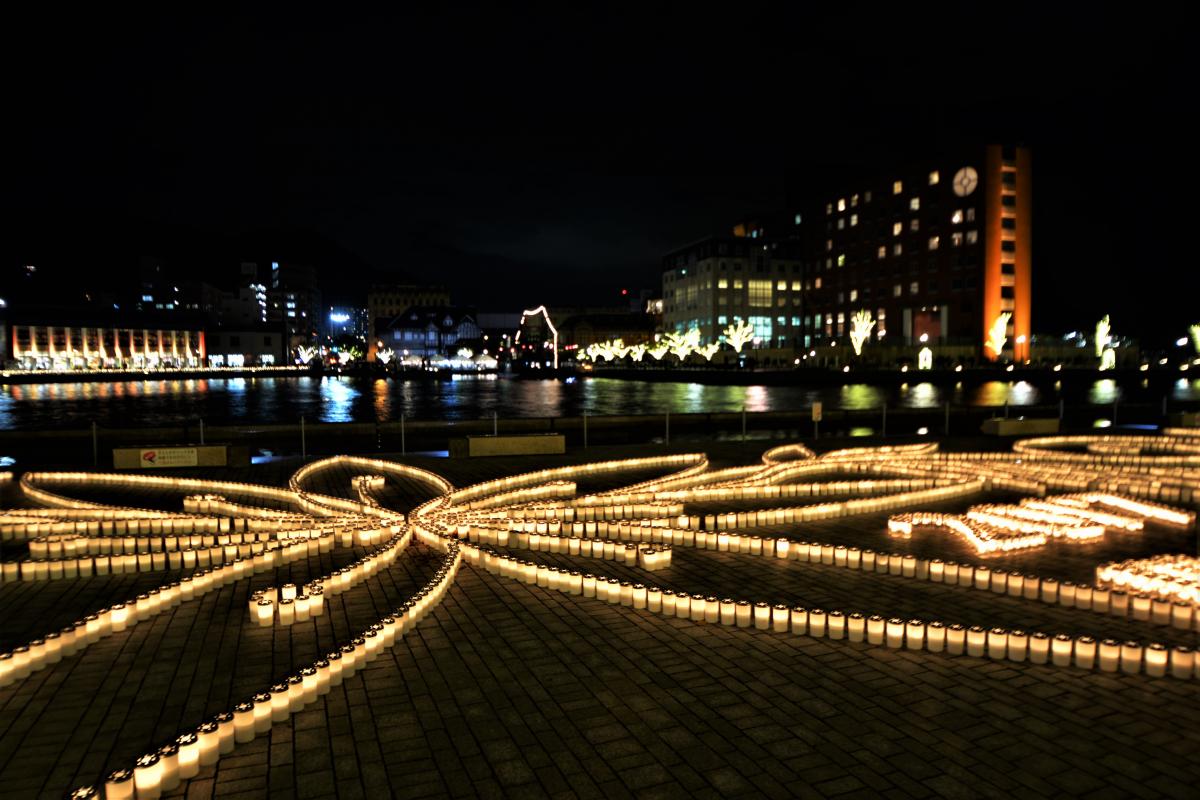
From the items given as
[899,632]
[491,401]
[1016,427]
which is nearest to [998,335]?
[491,401]

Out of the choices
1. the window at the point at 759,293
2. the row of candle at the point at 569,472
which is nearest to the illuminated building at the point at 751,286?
the window at the point at 759,293

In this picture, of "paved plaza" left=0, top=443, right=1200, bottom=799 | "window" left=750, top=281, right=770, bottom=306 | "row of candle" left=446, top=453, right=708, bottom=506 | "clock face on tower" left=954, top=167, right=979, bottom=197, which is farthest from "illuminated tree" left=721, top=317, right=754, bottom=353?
"paved plaza" left=0, top=443, right=1200, bottom=799

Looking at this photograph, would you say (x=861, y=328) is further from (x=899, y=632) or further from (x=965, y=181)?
(x=899, y=632)

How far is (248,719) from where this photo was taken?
22.1ft

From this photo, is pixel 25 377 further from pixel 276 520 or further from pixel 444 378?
pixel 276 520

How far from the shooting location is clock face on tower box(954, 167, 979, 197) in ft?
364

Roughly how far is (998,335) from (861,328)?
2238 cm

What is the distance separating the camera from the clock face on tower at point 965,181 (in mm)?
110875

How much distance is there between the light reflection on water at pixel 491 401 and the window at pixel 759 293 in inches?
2919

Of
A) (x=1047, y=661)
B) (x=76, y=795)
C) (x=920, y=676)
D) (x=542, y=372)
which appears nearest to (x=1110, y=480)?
(x=1047, y=661)

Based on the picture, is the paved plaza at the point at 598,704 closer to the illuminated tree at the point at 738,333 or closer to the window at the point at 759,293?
the illuminated tree at the point at 738,333

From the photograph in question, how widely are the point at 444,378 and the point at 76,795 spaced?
109783 millimetres

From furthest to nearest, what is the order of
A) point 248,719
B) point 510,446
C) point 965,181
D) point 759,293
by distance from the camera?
point 759,293 → point 965,181 → point 510,446 → point 248,719

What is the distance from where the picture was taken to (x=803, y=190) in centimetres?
18588
